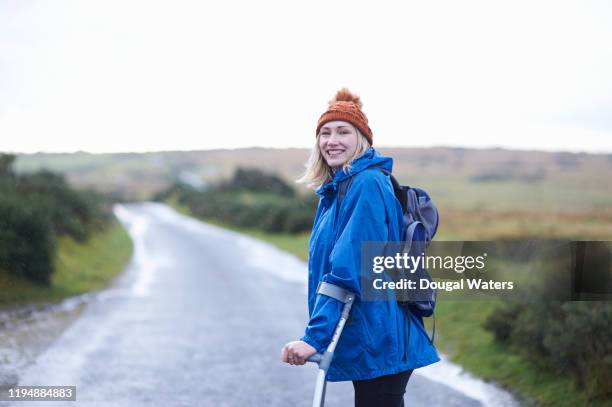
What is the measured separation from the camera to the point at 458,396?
21.7ft

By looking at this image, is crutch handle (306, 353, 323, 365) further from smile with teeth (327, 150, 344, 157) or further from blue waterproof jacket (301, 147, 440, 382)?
smile with teeth (327, 150, 344, 157)

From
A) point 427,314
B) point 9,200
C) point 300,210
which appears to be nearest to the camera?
point 427,314

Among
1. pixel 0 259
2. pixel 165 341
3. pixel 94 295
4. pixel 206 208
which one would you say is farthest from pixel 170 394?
pixel 206 208

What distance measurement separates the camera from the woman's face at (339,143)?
3.34 m

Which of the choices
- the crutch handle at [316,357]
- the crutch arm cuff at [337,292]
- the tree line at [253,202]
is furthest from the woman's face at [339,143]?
the tree line at [253,202]

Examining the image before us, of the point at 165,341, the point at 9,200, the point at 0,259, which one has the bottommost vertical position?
the point at 165,341

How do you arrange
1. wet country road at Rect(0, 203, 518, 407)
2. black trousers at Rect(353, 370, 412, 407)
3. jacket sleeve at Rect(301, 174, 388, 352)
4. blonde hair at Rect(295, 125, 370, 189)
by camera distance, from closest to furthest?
jacket sleeve at Rect(301, 174, 388, 352)
black trousers at Rect(353, 370, 412, 407)
blonde hair at Rect(295, 125, 370, 189)
wet country road at Rect(0, 203, 518, 407)

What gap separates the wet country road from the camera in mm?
6527

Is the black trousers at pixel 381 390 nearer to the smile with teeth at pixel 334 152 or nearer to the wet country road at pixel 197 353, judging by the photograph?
the smile with teeth at pixel 334 152

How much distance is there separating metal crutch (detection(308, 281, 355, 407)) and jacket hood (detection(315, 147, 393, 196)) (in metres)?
0.46

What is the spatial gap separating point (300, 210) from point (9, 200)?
60.8ft

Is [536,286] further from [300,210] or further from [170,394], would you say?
[300,210]

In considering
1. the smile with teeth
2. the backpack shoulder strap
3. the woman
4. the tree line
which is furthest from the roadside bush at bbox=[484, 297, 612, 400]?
the tree line

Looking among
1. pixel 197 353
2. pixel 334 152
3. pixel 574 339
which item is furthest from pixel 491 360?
pixel 334 152
